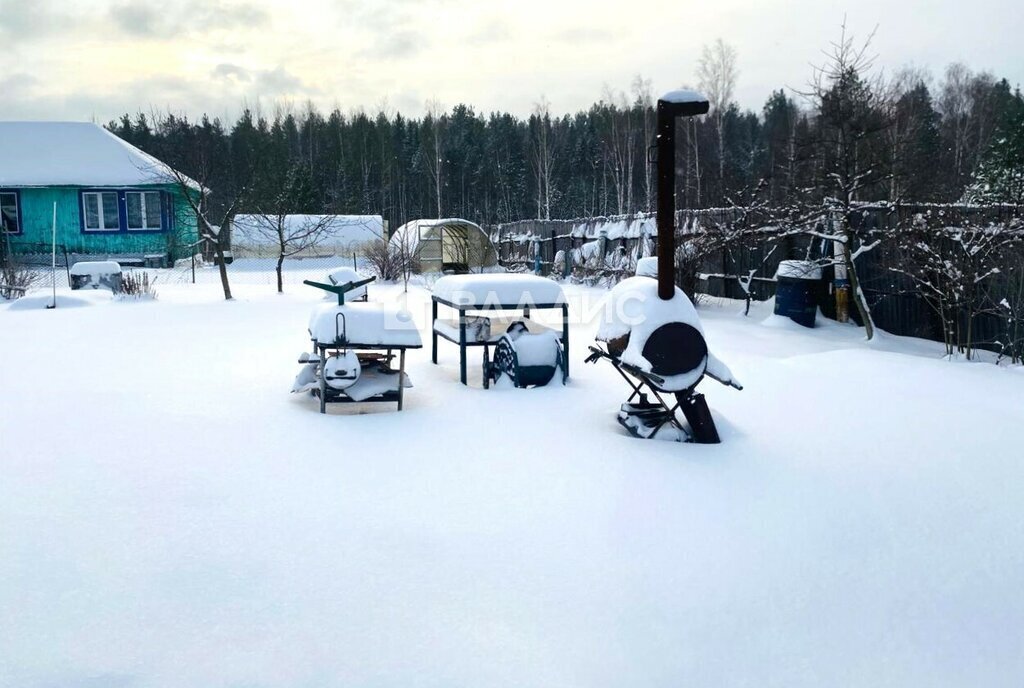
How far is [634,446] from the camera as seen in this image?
5488 millimetres

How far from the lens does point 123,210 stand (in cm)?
2769

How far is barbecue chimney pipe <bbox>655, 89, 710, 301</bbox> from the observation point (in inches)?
220

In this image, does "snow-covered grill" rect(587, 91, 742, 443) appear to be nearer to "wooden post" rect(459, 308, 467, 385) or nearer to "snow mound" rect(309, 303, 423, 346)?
"snow mound" rect(309, 303, 423, 346)

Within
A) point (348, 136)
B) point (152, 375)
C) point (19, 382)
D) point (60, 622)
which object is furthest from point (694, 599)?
point (348, 136)

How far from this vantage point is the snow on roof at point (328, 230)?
29.3 m

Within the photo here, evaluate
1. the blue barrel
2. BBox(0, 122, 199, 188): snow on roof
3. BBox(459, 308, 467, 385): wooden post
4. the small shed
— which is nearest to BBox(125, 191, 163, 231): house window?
BBox(0, 122, 199, 188): snow on roof

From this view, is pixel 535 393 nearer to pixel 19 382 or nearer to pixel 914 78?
pixel 19 382

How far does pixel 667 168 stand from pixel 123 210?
2688cm

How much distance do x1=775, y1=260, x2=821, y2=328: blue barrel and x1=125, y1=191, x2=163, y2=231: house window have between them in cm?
2331

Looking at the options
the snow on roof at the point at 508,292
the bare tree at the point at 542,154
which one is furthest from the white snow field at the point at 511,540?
the bare tree at the point at 542,154

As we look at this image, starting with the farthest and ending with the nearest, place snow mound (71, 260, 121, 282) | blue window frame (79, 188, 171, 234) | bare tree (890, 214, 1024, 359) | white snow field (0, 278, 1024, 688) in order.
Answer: blue window frame (79, 188, 171, 234) < snow mound (71, 260, 121, 282) < bare tree (890, 214, 1024, 359) < white snow field (0, 278, 1024, 688)

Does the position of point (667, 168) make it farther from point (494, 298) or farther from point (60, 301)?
point (60, 301)

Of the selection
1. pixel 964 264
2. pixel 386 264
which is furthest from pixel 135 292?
pixel 964 264

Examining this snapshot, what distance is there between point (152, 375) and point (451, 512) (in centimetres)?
507
